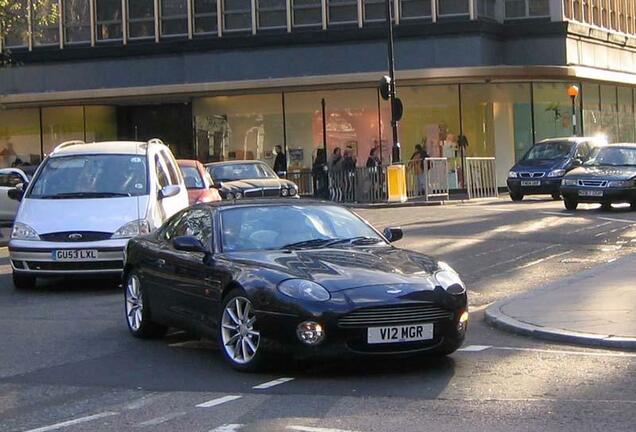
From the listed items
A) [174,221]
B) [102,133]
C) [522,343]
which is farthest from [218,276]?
[102,133]

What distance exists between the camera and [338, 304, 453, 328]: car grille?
327 inches

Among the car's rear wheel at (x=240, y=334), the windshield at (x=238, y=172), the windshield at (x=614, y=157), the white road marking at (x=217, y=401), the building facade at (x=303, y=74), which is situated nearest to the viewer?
the white road marking at (x=217, y=401)

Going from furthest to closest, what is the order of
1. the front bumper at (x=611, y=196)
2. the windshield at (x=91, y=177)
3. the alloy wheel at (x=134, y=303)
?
the front bumper at (x=611, y=196)
the windshield at (x=91, y=177)
the alloy wheel at (x=134, y=303)

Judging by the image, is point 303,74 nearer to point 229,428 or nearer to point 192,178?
point 192,178

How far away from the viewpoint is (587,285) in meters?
13.0

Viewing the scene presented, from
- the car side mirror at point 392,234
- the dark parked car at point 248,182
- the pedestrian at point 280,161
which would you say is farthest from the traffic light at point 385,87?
the car side mirror at point 392,234

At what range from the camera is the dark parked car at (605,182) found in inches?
966

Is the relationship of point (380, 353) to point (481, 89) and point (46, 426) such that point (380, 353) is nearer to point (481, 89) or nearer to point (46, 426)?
point (46, 426)

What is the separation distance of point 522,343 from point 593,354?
2.72ft

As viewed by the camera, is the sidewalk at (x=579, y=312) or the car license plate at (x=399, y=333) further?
the sidewalk at (x=579, y=312)

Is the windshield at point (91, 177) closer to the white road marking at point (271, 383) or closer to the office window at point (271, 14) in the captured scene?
the white road marking at point (271, 383)

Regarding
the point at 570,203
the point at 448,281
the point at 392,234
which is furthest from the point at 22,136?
the point at 448,281

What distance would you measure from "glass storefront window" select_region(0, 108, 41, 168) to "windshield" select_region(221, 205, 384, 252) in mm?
35810

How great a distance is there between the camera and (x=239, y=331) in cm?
888
